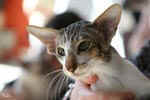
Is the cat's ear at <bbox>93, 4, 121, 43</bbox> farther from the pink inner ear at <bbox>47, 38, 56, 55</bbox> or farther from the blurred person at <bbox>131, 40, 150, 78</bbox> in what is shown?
the blurred person at <bbox>131, 40, 150, 78</bbox>

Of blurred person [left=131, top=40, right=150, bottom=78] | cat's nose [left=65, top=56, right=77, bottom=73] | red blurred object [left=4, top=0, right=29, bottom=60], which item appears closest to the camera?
cat's nose [left=65, top=56, right=77, bottom=73]

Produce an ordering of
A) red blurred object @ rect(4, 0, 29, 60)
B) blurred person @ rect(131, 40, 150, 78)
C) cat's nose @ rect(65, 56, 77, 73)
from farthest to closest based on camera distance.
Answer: red blurred object @ rect(4, 0, 29, 60)
blurred person @ rect(131, 40, 150, 78)
cat's nose @ rect(65, 56, 77, 73)

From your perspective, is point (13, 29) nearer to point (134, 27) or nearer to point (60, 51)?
point (134, 27)

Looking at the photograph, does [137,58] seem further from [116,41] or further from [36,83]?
[36,83]

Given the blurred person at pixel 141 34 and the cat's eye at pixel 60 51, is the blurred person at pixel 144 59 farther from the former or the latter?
the cat's eye at pixel 60 51

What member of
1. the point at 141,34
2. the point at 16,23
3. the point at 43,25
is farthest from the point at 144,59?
the point at 16,23

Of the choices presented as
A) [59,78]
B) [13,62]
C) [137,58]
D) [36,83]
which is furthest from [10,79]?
[137,58]

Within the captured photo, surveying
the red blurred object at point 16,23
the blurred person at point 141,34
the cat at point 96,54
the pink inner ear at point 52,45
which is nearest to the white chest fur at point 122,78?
the cat at point 96,54

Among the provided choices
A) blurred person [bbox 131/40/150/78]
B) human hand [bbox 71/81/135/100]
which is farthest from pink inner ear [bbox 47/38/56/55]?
blurred person [bbox 131/40/150/78]

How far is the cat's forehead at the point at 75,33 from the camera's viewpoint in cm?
57

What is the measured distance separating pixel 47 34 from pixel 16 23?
77 centimetres

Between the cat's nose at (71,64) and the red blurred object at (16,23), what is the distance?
30.1 inches

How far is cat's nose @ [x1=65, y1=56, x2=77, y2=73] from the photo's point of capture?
550 mm

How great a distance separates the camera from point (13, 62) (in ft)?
4.19
